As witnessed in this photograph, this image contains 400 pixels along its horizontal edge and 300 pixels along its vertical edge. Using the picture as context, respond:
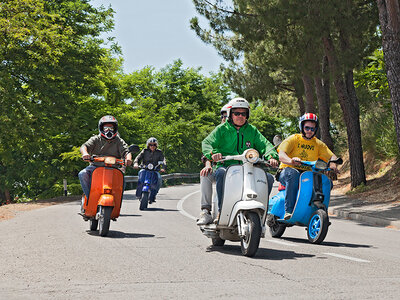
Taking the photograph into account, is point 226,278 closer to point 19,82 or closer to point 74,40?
point 19,82

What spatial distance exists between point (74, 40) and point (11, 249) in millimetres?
25370

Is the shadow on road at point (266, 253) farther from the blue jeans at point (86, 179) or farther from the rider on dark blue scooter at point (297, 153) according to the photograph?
the blue jeans at point (86, 179)

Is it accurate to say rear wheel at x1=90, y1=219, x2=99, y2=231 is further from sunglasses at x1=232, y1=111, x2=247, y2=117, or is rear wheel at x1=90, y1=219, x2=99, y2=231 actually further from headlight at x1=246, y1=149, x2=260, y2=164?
headlight at x1=246, y1=149, x2=260, y2=164

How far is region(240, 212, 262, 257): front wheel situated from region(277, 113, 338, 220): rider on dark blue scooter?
2217mm

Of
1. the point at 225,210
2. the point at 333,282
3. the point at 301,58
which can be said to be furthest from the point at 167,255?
the point at 301,58

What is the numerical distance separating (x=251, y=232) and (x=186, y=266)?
0.98 meters

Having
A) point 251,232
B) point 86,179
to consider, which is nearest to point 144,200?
point 86,179

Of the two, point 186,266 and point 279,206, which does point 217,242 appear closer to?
point 279,206

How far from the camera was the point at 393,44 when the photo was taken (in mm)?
16375

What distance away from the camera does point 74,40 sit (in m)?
32.7

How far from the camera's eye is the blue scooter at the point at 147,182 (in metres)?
17.5

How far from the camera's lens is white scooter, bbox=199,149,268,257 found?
24.8 ft

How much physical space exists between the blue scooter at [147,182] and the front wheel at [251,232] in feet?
32.5

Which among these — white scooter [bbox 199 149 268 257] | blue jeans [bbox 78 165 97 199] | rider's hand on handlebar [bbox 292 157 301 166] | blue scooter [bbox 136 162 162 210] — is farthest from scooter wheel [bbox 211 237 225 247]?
blue scooter [bbox 136 162 162 210]
